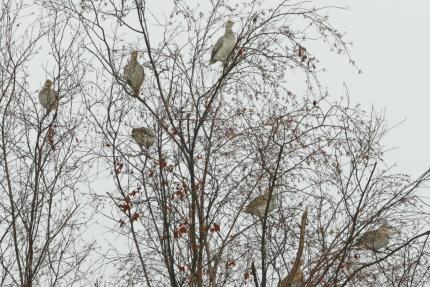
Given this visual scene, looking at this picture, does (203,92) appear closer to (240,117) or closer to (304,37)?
(240,117)

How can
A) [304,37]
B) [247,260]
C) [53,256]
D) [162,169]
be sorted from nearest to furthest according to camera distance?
1. [304,37]
2. [162,169]
3. [247,260]
4. [53,256]

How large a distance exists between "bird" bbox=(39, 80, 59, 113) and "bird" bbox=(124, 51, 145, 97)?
72.6 inches

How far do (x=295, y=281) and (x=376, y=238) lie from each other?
84cm

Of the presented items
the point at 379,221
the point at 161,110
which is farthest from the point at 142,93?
the point at 379,221

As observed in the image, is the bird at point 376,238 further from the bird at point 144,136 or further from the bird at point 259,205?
the bird at point 144,136

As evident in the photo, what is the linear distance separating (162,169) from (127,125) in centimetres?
71

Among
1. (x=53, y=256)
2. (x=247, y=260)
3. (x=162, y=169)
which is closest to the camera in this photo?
(x=162, y=169)

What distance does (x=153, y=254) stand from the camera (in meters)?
5.70

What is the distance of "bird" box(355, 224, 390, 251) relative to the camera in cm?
460

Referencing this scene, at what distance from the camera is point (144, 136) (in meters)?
5.31

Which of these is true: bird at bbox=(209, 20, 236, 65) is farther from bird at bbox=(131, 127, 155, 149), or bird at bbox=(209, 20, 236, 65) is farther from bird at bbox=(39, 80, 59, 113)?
bird at bbox=(39, 80, 59, 113)

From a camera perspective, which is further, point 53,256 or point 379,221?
point 53,256

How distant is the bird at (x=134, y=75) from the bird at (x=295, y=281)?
1795mm

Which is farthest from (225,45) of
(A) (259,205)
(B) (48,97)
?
(B) (48,97)
